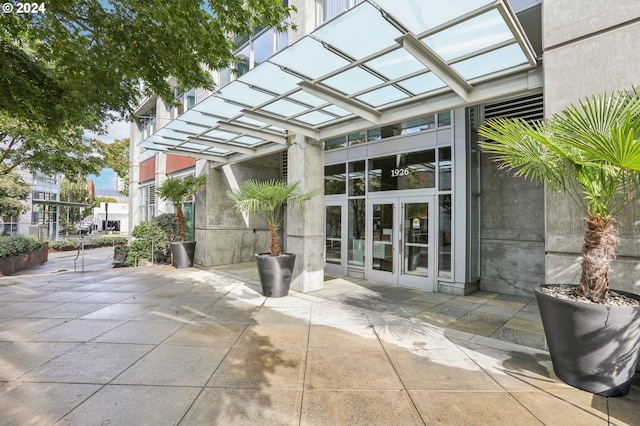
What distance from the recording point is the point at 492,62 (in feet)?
14.1

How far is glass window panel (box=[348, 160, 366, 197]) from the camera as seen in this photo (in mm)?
8719

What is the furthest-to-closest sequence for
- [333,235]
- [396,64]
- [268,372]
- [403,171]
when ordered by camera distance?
[333,235], [403,171], [396,64], [268,372]

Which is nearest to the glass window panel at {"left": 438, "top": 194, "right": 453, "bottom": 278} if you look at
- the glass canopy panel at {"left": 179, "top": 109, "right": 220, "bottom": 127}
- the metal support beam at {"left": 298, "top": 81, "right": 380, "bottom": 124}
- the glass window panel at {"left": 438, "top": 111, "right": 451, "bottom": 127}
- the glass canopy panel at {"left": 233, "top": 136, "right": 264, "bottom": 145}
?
the glass window panel at {"left": 438, "top": 111, "right": 451, "bottom": 127}

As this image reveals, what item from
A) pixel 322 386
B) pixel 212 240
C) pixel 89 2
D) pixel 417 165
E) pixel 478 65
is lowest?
pixel 322 386

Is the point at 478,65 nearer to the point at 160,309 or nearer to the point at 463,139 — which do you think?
the point at 463,139

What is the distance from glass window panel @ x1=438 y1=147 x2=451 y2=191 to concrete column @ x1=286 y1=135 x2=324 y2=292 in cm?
283

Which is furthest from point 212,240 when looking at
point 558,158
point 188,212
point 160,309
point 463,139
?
point 558,158

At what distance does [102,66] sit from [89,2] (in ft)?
2.94

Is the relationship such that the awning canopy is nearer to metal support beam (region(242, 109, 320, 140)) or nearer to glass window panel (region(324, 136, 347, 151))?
metal support beam (region(242, 109, 320, 140))

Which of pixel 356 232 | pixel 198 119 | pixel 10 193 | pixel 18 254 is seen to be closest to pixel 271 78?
pixel 198 119

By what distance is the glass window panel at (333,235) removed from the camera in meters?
9.23

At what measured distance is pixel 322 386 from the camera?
9.70 ft

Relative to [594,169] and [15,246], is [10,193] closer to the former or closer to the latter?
[15,246]

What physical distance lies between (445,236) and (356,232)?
8.29 ft
